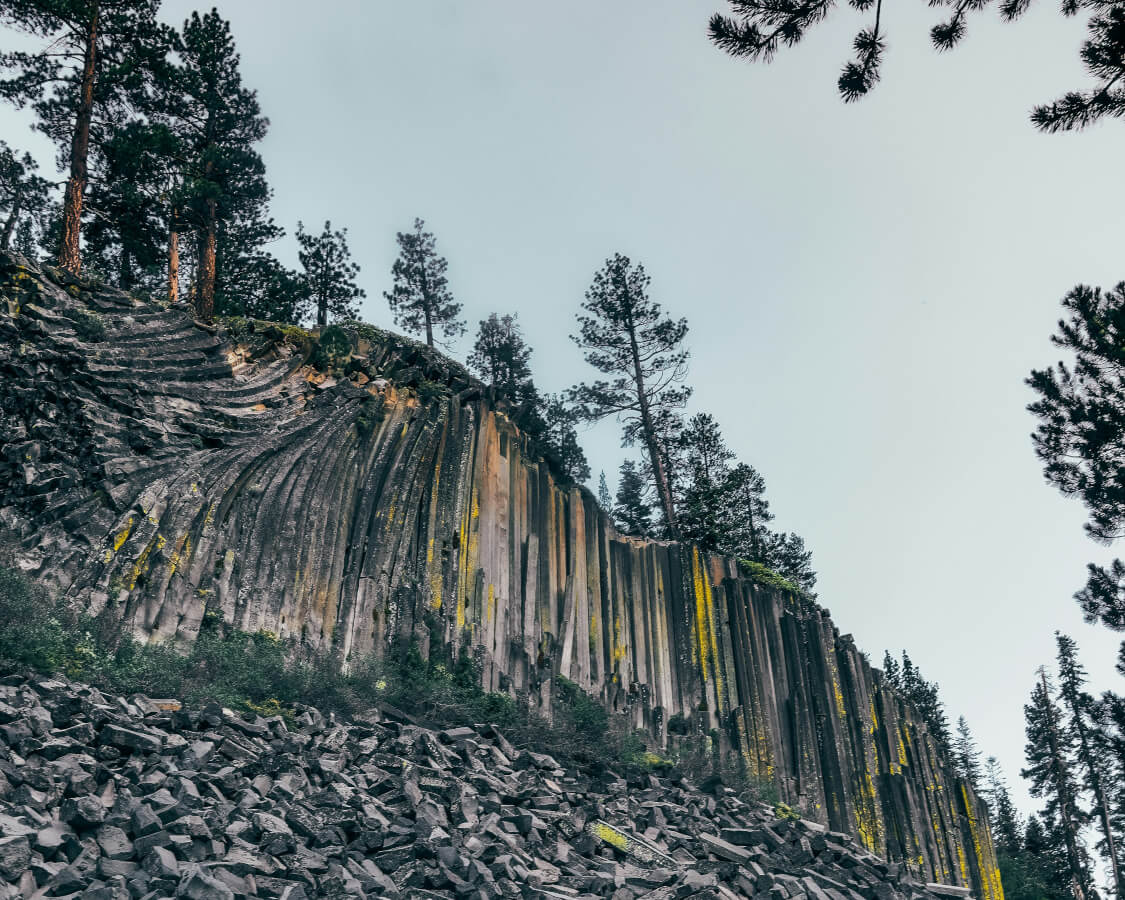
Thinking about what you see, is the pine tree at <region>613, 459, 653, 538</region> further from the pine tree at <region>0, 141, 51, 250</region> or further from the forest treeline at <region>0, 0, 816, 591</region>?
the pine tree at <region>0, 141, 51, 250</region>

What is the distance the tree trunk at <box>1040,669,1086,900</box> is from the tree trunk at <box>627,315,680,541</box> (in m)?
19.3

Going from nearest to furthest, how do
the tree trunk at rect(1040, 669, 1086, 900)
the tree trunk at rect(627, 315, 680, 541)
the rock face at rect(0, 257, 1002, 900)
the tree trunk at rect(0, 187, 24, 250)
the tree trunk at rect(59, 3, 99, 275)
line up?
the rock face at rect(0, 257, 1002, 900) → the tree trunk at rect(59, 3, 99, 275) → the tree trunk at rect(0, 187, 24, 250) → the tree trunk at rect(627, 315, 680, 541) → the tree trunk at rect(1040, 669, 1086, 900)

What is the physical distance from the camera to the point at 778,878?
11844 mm

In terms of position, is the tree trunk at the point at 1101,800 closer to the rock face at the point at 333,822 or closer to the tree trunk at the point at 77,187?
the rock face at the point at 333,822

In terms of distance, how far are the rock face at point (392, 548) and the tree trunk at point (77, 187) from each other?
7.66ft

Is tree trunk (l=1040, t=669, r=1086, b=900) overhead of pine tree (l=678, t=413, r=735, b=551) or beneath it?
beneath

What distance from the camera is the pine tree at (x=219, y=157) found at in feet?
81.7

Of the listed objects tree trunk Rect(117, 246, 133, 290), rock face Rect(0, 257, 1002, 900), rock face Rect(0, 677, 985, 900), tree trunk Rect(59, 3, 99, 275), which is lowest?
rock face Rect(0, 677, 985, 900)

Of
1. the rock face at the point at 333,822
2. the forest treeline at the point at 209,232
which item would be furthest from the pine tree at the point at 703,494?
the rock face at the point at 333,822

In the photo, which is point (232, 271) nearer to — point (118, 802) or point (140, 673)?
point (140, 673)

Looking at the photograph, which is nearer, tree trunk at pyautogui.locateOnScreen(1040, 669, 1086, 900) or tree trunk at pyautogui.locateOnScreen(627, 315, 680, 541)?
tree trunk at pyautogui.locateOnScreen(627, 315, 680, 541)

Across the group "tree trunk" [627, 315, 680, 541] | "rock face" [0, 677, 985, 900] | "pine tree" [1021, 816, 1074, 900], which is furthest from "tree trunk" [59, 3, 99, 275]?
"pine tree" [1021, 816, 1074, 900]

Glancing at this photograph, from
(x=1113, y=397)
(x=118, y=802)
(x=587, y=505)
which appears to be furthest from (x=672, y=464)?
(x=118, y=802)

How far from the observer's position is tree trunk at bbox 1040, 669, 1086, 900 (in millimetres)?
34688
